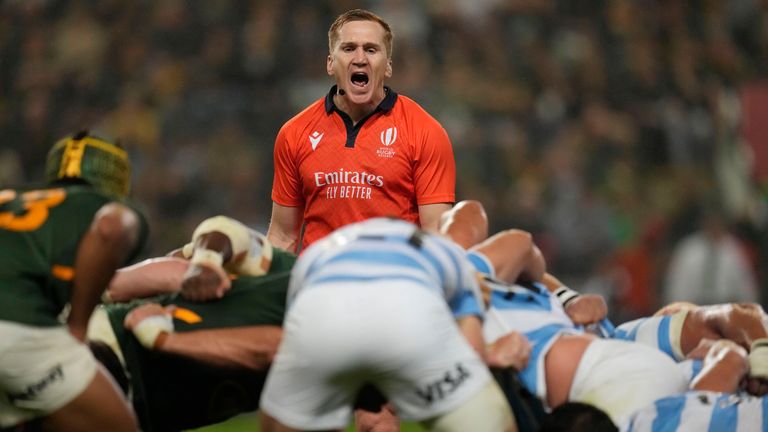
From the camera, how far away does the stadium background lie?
364 inches

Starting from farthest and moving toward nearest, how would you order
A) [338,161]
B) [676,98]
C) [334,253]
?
[676,98], [338,161], [334,253]

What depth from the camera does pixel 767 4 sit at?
10383mm

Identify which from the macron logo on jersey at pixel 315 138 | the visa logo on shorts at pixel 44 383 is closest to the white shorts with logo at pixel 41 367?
the visa logo on shorts at pixel 44 383

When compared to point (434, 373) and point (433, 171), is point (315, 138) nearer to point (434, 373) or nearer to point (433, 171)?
point (433, 171)

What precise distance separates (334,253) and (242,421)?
154 inches

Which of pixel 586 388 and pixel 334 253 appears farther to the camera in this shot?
pixel 586 388

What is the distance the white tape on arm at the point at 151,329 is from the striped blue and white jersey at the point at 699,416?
1535mm

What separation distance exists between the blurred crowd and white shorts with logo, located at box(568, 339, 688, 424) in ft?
17.9

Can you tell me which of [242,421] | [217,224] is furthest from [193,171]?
[217,224]

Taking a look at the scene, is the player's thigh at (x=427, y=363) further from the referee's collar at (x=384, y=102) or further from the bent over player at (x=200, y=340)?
the referee's collar at (x=384, y=102)

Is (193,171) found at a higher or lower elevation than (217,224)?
lower

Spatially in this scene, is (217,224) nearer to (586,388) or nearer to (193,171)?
(586,388)

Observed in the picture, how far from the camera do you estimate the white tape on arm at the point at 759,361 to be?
3.88m

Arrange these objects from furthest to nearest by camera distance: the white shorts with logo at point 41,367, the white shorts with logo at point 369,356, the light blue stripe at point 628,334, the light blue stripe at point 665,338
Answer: the light blue stripe at point 628,334 < the light blue stripe at point 665,338 < the white shorts with logo at point 41,367 < the white shorts with logo at point 369,356
